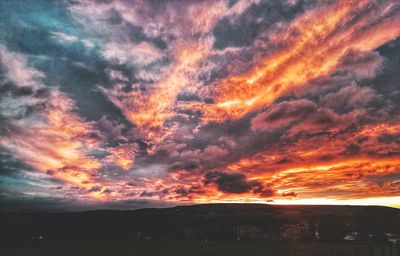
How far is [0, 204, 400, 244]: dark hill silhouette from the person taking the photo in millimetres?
134125

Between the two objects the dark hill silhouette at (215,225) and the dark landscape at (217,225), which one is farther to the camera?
the dark hill silhouette at (215,225)

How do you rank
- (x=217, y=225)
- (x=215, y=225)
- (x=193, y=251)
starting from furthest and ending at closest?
(x=217, y=225), (x=215, y=225), (x=193, y=251)

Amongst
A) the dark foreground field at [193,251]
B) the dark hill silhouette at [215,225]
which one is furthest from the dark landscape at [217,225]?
the dark foreground field at [193,251]

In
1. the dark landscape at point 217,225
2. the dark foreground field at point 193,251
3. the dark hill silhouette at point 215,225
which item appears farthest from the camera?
the dark hill silhouette at point 215,225

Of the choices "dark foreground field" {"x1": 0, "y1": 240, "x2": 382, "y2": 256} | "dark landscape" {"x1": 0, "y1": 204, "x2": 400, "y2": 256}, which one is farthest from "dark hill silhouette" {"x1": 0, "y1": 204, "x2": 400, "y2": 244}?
"dark foreground field" {"x1": 0, "y1": 240, "x2": 382, "y2": 256}

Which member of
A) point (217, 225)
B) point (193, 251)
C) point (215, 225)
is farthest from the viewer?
point (217, 225)

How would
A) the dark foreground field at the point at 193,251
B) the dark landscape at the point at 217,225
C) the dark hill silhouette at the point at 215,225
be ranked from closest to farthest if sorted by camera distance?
1. the dark foreground field at the point at 193,251
2. the dark landscape at the point at 217,225
3. the dark hill silhouette at the point at 215,225

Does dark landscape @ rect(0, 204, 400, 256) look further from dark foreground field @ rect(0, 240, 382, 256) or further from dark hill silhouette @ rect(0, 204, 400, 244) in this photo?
dark foreground field @ rect(0, 240, 382, 256)

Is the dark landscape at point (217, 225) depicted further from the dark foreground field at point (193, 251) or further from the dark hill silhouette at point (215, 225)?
the dark foreground field at point (193, 251)

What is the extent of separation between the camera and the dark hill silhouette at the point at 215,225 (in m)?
134

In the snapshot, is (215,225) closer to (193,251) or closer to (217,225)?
(217,225)

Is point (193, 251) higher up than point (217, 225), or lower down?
lower down

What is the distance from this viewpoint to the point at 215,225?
528ft

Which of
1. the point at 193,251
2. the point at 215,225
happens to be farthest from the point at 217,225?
the point at 193,251
